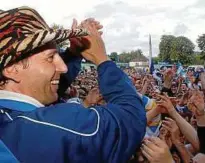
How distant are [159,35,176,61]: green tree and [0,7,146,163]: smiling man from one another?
285ft

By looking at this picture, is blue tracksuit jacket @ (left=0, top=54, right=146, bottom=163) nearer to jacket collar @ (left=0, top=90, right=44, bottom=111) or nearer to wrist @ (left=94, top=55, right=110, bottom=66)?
jacket collar @ (left=0, top=90, right=44, bottom=111)

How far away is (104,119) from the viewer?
57.8 inches

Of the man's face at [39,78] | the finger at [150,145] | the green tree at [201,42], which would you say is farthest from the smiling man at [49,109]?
the green tree at [201,42]

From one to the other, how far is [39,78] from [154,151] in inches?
30.4

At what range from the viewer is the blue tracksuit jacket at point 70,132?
1.39 m

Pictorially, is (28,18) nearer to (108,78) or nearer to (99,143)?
(108,78)

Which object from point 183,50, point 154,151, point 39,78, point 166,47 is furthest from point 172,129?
point 166,47

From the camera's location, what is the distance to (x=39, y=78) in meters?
1.56

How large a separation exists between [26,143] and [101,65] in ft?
1.55

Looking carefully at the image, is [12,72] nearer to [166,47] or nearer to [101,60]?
[101,60]

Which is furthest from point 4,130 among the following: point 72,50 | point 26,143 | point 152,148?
point 152,148

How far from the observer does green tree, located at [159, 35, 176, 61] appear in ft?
A: 292

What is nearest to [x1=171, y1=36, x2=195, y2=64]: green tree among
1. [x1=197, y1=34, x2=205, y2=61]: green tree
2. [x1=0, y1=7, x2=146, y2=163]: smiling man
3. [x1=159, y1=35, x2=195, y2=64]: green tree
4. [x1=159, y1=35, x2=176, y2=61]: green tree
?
[x1=159, y1=35, x2=195, y2=64]: green tree

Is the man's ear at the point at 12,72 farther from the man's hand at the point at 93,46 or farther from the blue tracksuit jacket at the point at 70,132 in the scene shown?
the man's hand at the point at 93,46
